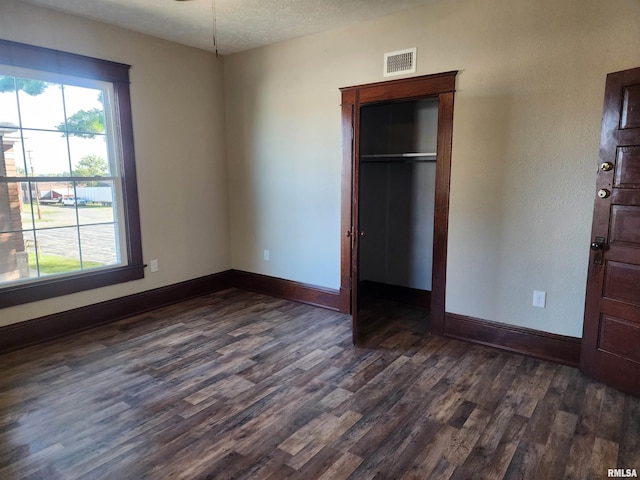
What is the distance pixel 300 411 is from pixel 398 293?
92.3 inches

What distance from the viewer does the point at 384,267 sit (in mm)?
4598

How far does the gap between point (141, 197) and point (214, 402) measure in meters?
Result: 2.39

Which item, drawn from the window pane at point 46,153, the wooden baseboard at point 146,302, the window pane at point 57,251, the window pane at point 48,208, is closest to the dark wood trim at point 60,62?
the window pane at point 46,153

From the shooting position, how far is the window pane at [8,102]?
3082 mm

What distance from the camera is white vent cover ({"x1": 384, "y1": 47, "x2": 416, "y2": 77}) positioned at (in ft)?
11.0

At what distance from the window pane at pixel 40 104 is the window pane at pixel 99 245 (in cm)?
93

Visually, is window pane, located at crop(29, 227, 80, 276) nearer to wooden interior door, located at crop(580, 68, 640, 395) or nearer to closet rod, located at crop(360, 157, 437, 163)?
closet rod, located at crop(360, 157, 437, 163)

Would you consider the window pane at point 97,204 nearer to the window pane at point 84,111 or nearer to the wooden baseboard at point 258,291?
the window pane at point 84,111

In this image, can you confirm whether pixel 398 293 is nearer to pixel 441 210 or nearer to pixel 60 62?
pixel 441 210

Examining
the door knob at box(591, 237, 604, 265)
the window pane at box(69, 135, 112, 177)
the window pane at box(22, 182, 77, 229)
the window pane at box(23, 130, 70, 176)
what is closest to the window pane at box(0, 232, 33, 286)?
the window pane at box(22, 182, 77, 229)

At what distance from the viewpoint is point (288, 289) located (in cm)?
453

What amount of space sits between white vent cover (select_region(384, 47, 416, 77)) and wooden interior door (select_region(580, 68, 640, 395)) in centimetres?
144

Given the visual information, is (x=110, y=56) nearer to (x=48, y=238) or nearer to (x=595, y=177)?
(x=48, y=238)

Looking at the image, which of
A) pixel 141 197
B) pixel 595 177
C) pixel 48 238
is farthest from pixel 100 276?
pixel 595 177
